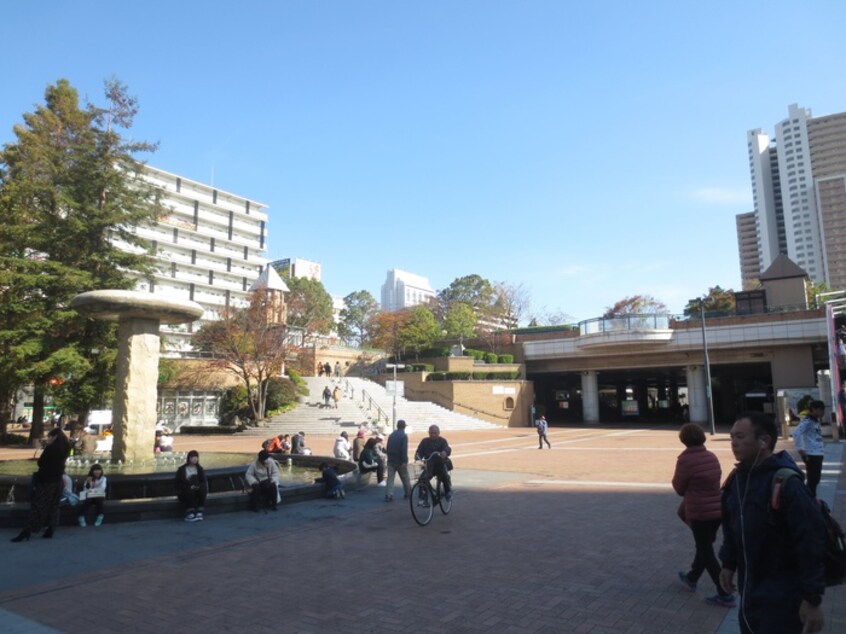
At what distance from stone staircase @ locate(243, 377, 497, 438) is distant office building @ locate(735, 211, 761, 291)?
118 metres

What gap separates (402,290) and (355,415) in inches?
4549

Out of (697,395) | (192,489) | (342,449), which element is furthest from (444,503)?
(697,395)

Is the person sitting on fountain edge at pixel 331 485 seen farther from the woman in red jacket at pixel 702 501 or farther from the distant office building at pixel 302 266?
the distant office building at pixel 302 266

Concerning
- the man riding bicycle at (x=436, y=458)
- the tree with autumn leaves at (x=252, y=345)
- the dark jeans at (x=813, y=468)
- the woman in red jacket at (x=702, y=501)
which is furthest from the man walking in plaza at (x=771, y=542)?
the tree with autumn leaves at (x=252, y=345)

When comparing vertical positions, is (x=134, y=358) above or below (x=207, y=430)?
above

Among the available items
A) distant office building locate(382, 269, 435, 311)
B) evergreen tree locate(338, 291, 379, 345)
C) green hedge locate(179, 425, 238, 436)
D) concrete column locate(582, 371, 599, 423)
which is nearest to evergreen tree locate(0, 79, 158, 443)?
green hedge locate(179, 425, 238, 436)

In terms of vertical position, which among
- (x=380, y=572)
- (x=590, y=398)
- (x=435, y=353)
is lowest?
(x=380, y=572)

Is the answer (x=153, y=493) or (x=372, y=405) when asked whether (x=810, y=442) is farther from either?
(x=372, y=405)

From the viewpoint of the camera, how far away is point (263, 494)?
10.3m

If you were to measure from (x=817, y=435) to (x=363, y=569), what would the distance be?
24.1ft

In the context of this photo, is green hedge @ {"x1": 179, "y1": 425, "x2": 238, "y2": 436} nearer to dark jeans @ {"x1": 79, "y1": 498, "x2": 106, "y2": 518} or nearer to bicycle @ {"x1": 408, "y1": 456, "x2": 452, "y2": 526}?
dark jeans @ {"x1": 79, "y1": 498, "x2": 106, "y2": 518}

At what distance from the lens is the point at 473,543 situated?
779cm

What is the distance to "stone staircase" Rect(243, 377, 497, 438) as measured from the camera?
33.6 metres

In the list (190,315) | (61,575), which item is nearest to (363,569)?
(61,575)
